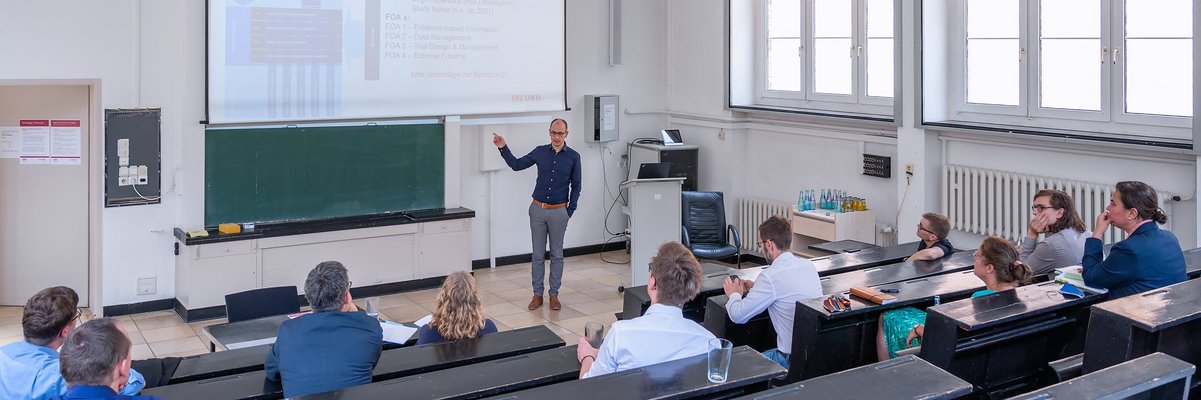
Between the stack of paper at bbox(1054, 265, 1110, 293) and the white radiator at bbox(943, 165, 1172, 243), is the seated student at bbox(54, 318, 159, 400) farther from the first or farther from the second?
the white radiator at bbox(943, 165, 1172, 243)

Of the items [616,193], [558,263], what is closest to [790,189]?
[616,193]

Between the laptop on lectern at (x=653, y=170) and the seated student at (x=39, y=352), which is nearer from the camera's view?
the seated student at (x=39, y=352)

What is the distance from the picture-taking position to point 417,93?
9.03 m

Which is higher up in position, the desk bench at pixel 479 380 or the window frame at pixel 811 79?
the window frame at pixel 811 79

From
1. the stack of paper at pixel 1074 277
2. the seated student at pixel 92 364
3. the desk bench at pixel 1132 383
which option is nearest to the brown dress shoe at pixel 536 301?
the stack of paper at pixel 1074 277

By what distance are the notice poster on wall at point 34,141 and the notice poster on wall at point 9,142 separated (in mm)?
33

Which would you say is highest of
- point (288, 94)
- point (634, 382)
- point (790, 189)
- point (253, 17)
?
point (253, 17)

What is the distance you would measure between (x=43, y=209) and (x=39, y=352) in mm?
4982

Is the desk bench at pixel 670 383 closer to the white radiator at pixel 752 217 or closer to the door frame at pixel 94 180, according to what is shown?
the door frame at pixel 94 180

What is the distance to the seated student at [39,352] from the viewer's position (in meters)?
3.79

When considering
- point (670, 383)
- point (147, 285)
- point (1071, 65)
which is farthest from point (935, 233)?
point (147, 285)

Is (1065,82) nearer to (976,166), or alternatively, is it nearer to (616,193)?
(976,166)

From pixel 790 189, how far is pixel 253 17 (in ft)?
15.8

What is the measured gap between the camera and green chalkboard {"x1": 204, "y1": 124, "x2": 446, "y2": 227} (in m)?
8.26
